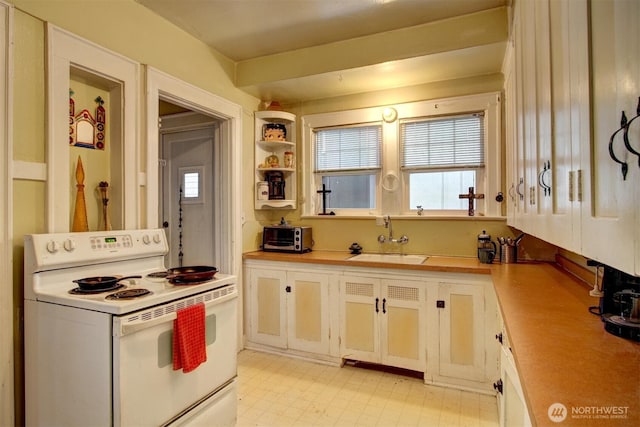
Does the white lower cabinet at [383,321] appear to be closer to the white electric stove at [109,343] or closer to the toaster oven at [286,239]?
the toaster oven at [286,239]

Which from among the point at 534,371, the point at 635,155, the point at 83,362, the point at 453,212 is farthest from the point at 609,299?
the point at 83,362

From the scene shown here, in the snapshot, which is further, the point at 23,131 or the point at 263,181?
the point at 263,181

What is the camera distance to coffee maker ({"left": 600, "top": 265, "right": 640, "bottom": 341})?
113 cm

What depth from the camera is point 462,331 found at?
98.8 inches

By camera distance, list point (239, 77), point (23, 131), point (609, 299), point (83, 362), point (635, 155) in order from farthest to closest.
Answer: point (239, 77), point (23, 131), point (83, 362), point (609, 299), point (635, 155)

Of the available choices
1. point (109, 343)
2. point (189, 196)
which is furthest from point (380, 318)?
point (189, 196)

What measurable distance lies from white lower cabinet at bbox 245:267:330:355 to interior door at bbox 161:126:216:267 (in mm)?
630

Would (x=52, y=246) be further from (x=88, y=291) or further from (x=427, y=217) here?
(x=427, y=217)

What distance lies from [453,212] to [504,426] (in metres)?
1.85

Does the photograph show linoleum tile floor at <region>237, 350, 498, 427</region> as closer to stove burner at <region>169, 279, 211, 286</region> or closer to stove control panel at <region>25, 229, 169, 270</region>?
stove burner at <region>169, 279, 211, 286</region>

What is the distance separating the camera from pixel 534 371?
3.07 feet

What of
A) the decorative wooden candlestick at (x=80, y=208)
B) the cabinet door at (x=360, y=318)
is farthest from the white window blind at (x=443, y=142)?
the decorative wooden candlestick at (x=80, y=208)

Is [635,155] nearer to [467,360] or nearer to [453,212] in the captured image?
[467,360]

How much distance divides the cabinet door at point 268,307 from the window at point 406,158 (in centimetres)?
80
